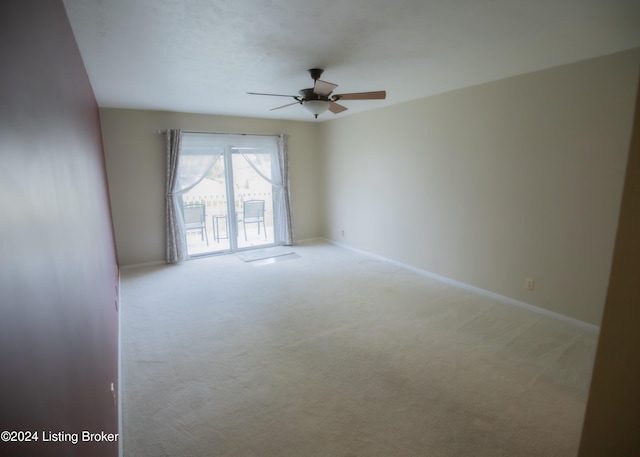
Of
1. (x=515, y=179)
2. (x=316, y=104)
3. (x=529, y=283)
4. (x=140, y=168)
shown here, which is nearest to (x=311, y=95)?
(x=316, y=104)

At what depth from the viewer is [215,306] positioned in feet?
11.8

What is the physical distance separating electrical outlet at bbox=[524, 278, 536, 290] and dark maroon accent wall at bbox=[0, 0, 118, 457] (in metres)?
3.86

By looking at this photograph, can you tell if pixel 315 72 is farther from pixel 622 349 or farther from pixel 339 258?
pixel 339 258

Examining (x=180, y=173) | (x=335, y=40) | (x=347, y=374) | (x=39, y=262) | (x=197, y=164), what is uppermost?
(x=335, y=40)

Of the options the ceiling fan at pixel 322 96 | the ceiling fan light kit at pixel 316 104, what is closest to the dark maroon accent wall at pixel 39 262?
the ceiling fan at pixel 322 96

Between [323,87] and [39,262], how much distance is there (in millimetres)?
2575

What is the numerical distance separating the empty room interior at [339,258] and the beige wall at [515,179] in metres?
0.02

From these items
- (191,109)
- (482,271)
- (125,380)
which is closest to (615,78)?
(482,271)

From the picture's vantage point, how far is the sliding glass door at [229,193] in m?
5.38

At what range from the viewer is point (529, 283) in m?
3.36

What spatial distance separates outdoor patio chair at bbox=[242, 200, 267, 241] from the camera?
602cm

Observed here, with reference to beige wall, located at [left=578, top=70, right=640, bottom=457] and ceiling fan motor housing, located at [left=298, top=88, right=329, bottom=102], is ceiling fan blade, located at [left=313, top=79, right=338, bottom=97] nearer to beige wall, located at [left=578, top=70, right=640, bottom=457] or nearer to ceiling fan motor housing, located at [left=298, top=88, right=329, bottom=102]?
ceiling fan motor housing, located at [left=298, top=88, right=329, bottom=102]

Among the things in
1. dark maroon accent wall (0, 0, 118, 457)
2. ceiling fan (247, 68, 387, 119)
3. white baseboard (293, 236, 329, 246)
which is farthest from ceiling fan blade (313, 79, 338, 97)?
white baseboard (293, 236, 329, 246)

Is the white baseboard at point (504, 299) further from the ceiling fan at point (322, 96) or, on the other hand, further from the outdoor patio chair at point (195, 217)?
the outdoor patio chair at point (195, 217)
